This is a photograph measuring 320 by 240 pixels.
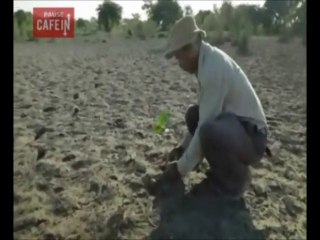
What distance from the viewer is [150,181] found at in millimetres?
1645

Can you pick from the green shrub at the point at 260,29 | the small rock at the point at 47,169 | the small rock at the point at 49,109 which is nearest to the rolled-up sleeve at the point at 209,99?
the small rock at the point at 47,169

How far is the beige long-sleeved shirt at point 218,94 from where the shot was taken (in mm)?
1455

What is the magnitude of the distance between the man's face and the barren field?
345mm

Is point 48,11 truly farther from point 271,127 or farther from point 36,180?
point 271,127

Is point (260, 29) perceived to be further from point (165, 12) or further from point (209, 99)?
point (209, 99)

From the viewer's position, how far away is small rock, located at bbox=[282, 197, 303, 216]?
1.54 metres

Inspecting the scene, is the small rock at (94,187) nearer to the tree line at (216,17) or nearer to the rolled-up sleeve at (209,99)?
the rolled-up sleeve at (209,99)

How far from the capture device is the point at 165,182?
5.32ft

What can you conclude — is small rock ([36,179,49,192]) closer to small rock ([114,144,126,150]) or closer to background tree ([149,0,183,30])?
small rock ([114,144,126,150])

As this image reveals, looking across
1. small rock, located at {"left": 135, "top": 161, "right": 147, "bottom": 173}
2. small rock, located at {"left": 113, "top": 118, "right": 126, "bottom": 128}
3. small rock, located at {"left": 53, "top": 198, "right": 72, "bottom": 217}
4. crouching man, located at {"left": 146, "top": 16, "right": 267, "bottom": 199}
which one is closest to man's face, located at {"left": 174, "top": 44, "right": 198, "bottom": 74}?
crouching man, located at {"left": 146, "top": 16, "right": 267, "bottom": 199}

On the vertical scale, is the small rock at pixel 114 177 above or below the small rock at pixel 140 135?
below

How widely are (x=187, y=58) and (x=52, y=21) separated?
0.42 meters

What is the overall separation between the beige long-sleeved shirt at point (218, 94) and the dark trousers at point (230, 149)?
0.9 inches
